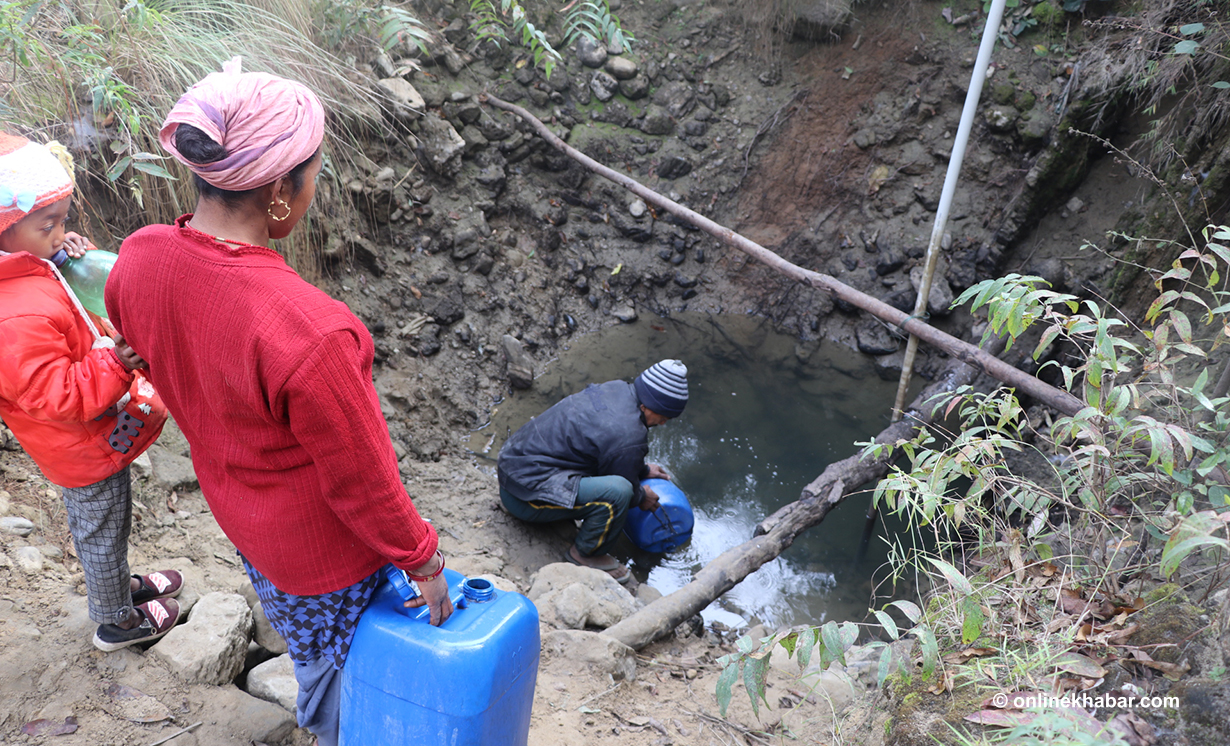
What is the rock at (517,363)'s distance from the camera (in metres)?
4.73

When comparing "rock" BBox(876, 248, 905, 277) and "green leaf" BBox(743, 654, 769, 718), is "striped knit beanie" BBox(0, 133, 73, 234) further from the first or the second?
"rock" BBox(876, 248, 905, 277)

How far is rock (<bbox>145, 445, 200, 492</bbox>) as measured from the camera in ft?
8.80

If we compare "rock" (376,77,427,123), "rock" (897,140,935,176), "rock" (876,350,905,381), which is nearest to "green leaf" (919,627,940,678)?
"rock" (876,350,905,381)

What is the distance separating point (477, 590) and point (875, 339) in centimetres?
474

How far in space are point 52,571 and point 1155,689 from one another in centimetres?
304

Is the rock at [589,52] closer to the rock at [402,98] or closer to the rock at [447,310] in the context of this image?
the rock at [402,98]

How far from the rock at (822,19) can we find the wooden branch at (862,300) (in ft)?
7.40

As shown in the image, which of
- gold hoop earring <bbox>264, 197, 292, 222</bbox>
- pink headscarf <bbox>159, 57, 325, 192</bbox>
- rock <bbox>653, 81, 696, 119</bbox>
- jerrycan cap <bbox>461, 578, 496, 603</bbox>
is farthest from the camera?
rock <bbox>653, 81, 696, 119</bbox>

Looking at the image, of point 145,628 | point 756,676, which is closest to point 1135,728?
point 756,676

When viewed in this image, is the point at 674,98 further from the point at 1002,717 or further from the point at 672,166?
the point at 1002,717

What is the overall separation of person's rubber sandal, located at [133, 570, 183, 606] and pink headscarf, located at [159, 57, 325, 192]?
158 centimetres

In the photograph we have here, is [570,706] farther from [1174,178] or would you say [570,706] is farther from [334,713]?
[1174,178]

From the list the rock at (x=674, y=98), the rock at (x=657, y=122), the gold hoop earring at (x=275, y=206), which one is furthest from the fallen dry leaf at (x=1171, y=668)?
the rock at (x=674, y=98)

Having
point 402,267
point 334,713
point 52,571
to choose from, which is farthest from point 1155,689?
point 402,267
